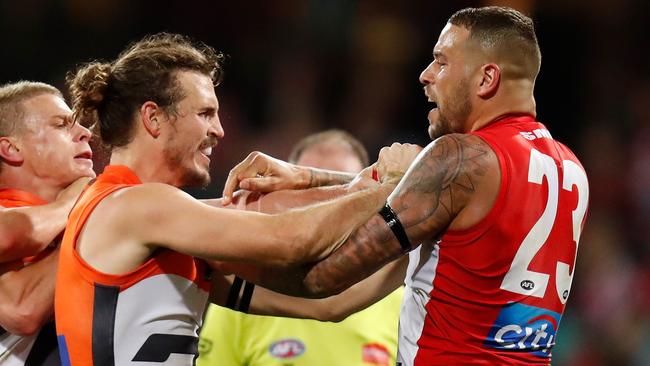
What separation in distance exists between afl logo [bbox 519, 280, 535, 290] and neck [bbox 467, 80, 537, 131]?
648 mm

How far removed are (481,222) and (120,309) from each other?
145 cm

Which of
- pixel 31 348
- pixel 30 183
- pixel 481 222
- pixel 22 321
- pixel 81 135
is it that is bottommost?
pixel 31 348

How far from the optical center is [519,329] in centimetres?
371

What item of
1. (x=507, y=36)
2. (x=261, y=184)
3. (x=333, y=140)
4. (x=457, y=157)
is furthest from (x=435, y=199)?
(x=333, y=140)

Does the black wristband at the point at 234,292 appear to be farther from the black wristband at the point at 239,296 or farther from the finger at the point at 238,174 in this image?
the finger at the point at 238,174

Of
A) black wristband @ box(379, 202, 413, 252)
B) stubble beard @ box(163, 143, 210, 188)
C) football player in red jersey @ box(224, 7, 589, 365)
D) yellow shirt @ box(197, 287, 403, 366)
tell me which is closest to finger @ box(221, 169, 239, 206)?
stubble beard @ box(163, 143, 210, 188)

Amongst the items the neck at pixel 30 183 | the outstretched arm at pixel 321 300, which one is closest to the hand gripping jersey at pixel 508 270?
the outstretched arm at pixel 321 300

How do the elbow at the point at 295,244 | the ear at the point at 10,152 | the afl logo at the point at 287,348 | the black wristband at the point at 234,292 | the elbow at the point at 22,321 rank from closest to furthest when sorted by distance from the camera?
the elbow at the point at 295,244 → the elbow at the point at 22,321 → the black wristband at the point at 234,292 → the ear at the point at 10,152 → the afl logo at the point at 287,348

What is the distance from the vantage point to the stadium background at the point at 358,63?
10.5 metres

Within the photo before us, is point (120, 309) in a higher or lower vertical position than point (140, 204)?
lower

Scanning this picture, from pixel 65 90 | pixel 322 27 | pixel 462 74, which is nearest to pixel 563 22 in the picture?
pixel 322 27

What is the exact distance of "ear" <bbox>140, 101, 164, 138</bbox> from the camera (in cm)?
416

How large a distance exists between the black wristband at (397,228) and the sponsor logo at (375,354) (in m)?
1.81

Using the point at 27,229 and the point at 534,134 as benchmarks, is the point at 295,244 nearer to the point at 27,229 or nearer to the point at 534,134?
the point at 534,134
